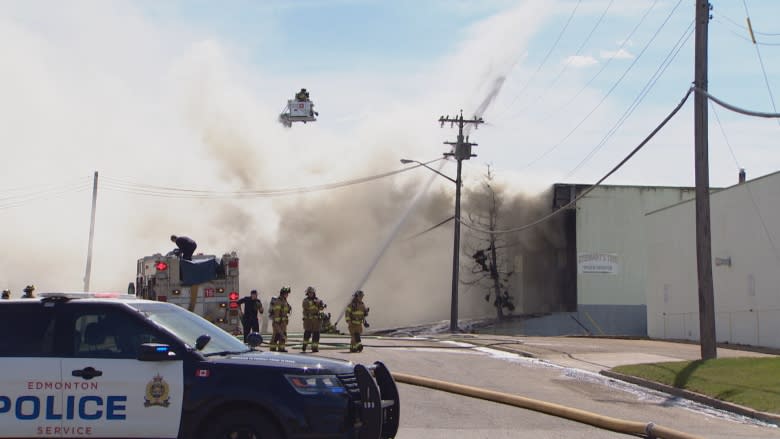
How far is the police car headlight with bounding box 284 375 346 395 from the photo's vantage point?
7.21 meters

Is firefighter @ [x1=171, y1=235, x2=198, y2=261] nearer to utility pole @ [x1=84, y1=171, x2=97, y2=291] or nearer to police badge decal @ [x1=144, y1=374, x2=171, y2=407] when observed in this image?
police badge decal @ [x1=144, y1=374, x2=171, y2=407]

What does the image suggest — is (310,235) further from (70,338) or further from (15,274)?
(70,338)

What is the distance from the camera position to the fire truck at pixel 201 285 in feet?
70.3

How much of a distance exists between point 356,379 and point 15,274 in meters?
41.8

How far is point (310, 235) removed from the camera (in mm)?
50781

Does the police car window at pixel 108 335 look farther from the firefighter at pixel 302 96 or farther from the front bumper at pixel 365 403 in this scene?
the firefighter at pixel 302 96

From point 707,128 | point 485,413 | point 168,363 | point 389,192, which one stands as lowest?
point 485,413

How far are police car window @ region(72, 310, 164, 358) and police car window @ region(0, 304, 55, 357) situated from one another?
216mm

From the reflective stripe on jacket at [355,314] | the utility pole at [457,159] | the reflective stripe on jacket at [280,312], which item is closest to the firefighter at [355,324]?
the reflective stripe on jacket at [355,314]

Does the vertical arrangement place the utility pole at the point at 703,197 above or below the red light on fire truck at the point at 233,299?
above

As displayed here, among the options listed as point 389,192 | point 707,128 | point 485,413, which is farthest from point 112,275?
point 485,413

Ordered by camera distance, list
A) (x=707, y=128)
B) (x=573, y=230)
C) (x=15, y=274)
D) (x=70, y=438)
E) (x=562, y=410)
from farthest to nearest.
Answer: (x=573, y=230) → (x=15, y=274) → (x=707, y=128) → (x=562, y=410) → (x=70, y=438)

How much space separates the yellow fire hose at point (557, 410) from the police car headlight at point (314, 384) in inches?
173

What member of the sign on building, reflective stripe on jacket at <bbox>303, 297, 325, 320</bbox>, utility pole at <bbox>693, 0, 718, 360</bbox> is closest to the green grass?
utility pole at <bbox>693, 0, 718, 360</bbox>
